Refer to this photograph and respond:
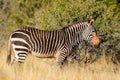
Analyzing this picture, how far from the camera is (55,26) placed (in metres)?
15.7

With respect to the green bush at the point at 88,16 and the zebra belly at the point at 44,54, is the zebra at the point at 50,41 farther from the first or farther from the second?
the green bush at the point at 88,16

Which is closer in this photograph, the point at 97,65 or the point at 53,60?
the point at 97,65

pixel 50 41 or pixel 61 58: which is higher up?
pixel 50 41

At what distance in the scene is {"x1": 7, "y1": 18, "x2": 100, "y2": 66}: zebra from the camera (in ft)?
40.5

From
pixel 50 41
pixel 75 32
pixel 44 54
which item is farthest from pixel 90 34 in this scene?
pixel 44 54

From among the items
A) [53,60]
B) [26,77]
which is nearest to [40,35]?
[53,60]

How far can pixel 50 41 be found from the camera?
43.0ft

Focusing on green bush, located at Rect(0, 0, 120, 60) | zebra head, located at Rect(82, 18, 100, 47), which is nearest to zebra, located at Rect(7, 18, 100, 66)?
zebra head, located at Rect(82, 18, 100, 47)

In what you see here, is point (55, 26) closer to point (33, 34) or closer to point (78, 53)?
point (78, 53)

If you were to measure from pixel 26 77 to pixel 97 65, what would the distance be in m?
4.42

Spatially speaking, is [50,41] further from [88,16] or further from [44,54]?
[88,16]

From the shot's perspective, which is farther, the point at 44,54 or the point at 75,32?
the point at 75,32

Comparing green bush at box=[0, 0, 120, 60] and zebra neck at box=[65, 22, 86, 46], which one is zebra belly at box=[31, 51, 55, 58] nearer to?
zebra neck at box=[65, 22, 86, 46]

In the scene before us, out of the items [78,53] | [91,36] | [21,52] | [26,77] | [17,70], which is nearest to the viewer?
[26,77]
